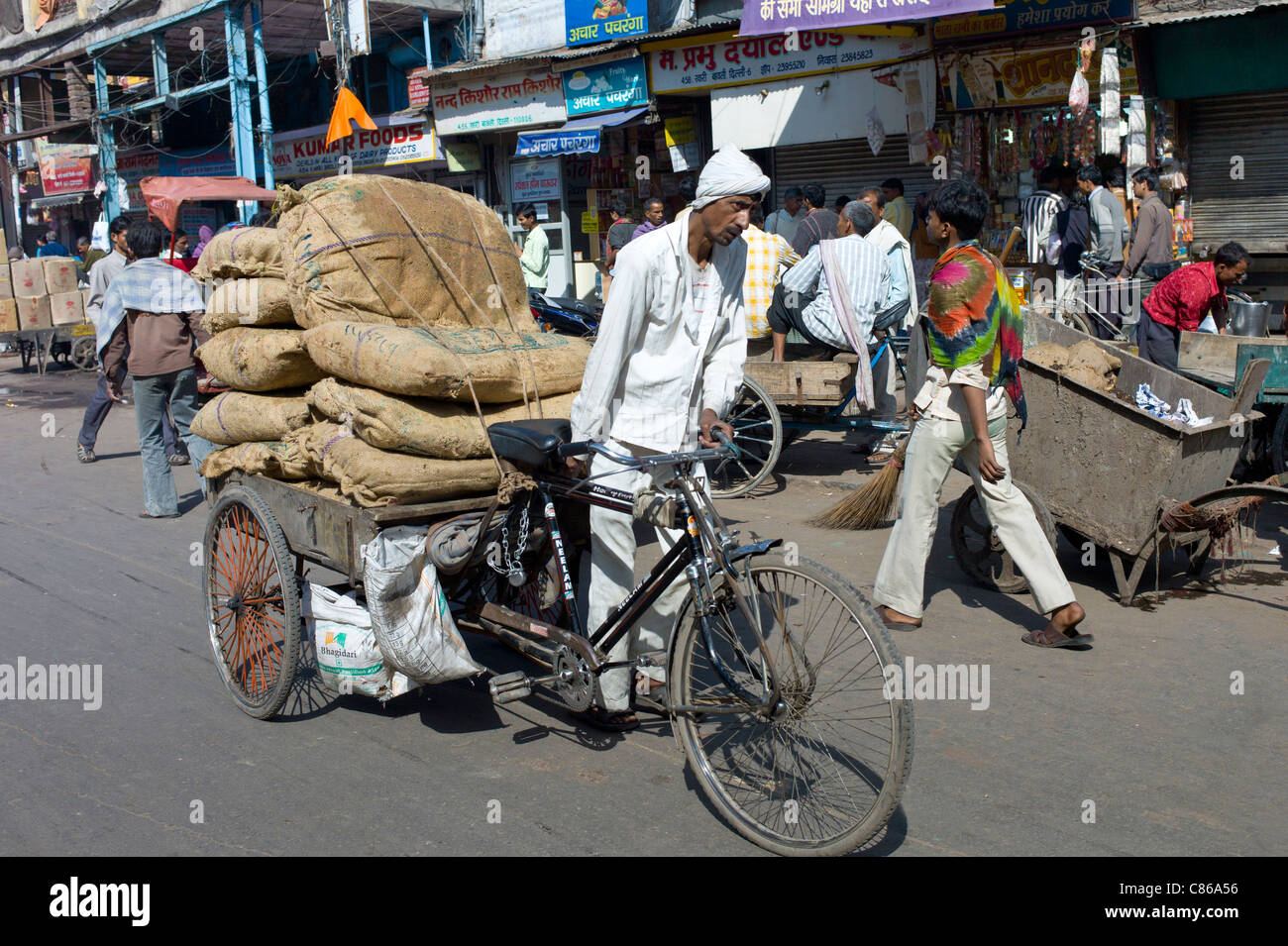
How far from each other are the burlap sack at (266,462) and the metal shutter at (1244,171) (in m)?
9.11

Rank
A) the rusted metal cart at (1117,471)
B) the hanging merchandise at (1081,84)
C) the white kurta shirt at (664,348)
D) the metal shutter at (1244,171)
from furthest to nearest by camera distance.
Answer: the metal shutter at (1244,171) < the hanging merchandise at (1081,84) < the rusted metal cart at (1117,471) < the white kurta shirt at (664,348)

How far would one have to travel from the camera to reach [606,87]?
14414 mm

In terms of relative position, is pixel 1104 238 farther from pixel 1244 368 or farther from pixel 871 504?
pixel 871 504

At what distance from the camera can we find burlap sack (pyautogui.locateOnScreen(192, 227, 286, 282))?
4.84 meters

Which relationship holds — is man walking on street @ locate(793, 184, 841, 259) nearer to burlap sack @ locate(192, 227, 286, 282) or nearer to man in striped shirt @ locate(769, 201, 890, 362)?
man in striped shirt @ locate(769, 201, 890, 362)

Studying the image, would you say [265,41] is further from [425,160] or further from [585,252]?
[585,252]

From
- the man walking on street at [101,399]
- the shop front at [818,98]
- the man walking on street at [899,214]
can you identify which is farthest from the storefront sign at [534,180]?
the man walking on street at [101,399]

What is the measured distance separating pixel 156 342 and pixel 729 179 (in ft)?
16.9

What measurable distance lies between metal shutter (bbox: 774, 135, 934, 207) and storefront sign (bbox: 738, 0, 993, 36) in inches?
89.5

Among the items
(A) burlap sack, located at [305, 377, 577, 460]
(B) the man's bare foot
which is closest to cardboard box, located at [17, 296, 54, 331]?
(A) burlap sack, located at [305, 377, 577, 460]

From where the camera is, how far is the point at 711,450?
3.37 metres

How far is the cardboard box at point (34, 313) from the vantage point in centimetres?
1605

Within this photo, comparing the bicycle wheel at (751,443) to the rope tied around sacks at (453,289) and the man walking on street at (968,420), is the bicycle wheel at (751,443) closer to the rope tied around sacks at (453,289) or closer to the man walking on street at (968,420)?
the man walking on street at (968,420)

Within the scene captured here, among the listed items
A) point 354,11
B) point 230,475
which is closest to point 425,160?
point 354,11
